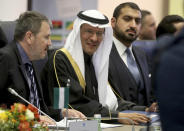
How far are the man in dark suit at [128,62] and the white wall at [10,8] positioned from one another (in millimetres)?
2378

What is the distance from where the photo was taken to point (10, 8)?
20.9ft

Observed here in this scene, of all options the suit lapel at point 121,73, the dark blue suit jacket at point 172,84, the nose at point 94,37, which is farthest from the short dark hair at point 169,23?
the dark blue suit jacket at point 172,84

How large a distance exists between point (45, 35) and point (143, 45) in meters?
1.68

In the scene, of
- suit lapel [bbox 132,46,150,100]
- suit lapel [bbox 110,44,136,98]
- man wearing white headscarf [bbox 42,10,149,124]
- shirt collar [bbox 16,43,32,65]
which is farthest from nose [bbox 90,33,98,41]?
suit lapel [bbox 132,46,150,100]

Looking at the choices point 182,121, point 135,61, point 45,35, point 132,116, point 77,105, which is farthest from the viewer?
point 135,61

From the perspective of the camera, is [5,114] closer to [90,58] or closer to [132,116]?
[132,116]

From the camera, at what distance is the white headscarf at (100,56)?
351cm

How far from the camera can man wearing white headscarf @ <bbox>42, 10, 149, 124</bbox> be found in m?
3.28

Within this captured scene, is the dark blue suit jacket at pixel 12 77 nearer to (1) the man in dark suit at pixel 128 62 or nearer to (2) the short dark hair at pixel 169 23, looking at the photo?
(1) the man in dark suit at pixel 128 62

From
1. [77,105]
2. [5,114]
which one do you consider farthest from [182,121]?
[77,105]

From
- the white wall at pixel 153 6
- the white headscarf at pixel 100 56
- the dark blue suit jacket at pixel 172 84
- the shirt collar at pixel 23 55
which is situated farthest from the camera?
the white wall at pixel 153 6

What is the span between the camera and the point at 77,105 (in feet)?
10.8

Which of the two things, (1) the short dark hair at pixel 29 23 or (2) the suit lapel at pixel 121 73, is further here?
(2) the suit lapel at pixel 121 73

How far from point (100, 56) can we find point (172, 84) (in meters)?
3.03
